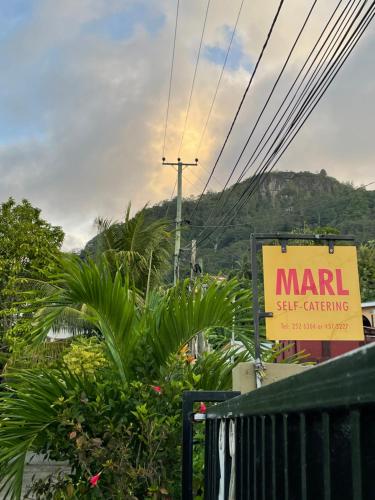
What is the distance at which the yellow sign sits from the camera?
3791mm

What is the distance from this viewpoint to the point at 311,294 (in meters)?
3.81

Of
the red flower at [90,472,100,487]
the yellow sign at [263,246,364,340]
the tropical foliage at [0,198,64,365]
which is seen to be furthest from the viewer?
the tropical foliage at [0,198,64,365]

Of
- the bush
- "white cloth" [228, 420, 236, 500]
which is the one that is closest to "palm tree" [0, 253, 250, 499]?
the bush

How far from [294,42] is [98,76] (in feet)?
21.7

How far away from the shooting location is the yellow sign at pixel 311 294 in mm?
3791

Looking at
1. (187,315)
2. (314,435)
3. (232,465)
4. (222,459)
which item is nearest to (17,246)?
(187,315)

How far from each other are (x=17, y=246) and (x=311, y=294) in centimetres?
1084

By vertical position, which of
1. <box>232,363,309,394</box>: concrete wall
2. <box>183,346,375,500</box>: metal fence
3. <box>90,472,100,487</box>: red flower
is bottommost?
<box>90,472,100,487</box>: red flower

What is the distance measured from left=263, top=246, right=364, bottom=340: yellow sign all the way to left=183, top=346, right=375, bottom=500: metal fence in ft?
8.13

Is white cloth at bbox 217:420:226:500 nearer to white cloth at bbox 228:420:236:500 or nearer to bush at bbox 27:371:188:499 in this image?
white cloth at bbox 228:420:236:500

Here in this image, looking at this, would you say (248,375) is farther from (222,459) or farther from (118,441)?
(222,459)

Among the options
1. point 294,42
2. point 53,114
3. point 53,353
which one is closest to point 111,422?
point 294,42

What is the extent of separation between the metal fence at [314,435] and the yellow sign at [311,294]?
2.48m

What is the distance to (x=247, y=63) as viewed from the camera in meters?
7.94
